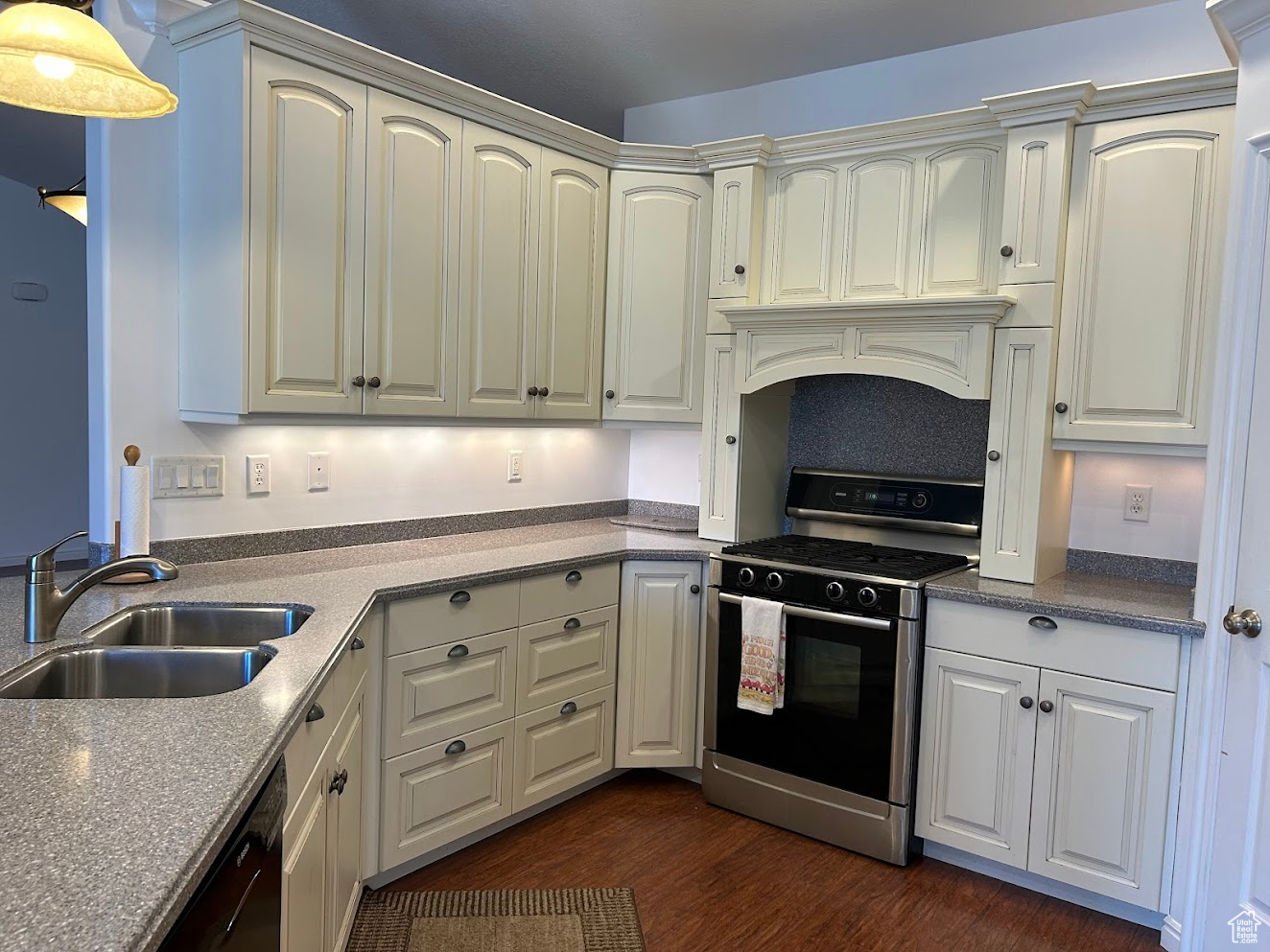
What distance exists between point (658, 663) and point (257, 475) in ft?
4.87

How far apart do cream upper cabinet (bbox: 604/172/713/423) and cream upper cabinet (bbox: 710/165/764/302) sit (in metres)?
0.08

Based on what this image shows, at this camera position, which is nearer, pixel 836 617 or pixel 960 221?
pixel 836 617

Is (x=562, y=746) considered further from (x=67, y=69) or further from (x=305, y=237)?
(x=67, y=69)

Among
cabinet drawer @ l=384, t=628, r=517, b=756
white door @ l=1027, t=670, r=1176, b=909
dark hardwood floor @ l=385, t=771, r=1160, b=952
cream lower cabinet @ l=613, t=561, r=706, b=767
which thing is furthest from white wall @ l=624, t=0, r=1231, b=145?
dark hardwood floor @ l=385, t=771, r=1160, b=952

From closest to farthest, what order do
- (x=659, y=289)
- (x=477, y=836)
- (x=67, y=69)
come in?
(x=67, y=69) < (x=477, y=836) < (x=659, y=289)

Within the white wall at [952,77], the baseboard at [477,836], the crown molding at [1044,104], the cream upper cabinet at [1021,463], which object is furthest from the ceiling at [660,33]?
the baseboard at [477,836]

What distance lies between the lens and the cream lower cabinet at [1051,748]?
8.37 feet

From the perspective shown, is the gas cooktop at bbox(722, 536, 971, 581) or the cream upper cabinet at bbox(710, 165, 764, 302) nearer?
the gas cooktop at bbox(722, 536, 971, 581)

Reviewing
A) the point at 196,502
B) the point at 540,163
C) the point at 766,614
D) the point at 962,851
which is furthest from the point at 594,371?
the point at 962,851

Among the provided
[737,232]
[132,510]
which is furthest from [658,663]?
[132,510]

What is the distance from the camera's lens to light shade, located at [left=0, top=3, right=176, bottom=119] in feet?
4.47

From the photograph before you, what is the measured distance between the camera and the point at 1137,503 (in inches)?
120

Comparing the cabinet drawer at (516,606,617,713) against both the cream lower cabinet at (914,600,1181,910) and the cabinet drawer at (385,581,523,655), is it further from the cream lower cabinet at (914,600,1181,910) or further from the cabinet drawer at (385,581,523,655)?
the cream lower cabinet at (914,600,1181,910)

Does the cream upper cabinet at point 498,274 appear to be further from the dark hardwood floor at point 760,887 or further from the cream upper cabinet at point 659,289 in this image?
the dark hardwood floor at point 760,887
